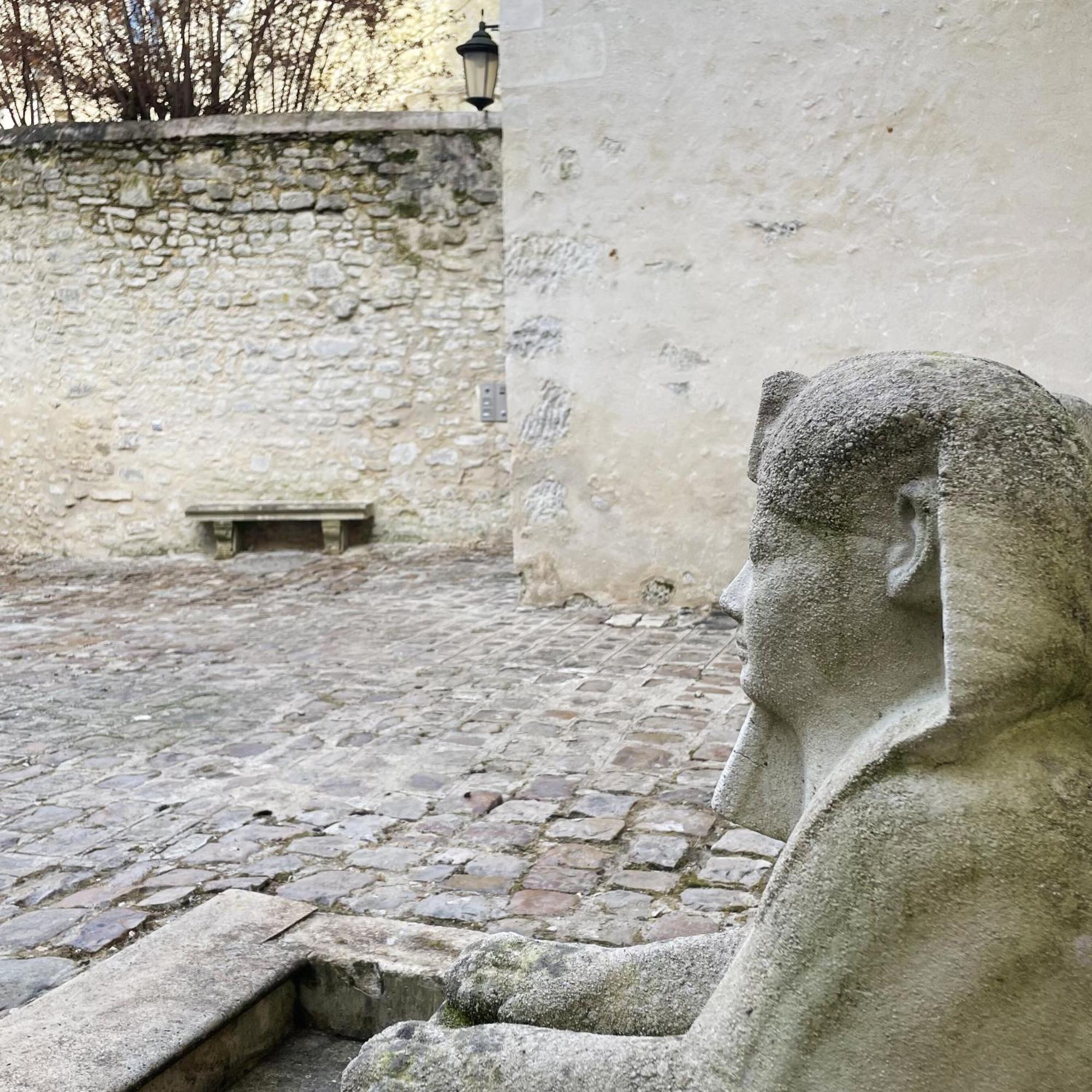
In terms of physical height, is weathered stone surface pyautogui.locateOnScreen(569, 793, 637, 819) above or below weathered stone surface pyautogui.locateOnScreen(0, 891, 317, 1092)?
below

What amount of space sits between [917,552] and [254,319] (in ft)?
31.4

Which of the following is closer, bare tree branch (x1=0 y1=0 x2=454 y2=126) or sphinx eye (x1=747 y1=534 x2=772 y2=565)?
sphinx eye (x1=747 y1=534 x2=772 y2=565)

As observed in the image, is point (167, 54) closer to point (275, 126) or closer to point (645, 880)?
point (275, 126)

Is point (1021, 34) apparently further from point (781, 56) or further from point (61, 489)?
point (61, 489)

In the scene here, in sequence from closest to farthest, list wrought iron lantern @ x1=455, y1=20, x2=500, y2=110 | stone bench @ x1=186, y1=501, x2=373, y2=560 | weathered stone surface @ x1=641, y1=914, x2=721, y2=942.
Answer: weathered stone surface @ x1=641, y1=914, x2=721, y2=942 < stone bench @ x1=186, y1=501, x2=373, y2=560 < wrought iron lantern @ x1=455, y1=20, x2=500, y2=110

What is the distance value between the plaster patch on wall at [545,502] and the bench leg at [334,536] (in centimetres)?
308

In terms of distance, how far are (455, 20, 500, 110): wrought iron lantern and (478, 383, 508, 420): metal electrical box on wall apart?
96.3 inches

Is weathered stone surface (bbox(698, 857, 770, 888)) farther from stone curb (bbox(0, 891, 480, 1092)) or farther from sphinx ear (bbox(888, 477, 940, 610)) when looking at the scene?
sphinx ear (bbox(888, 477, 940, 610))

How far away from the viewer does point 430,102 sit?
13570 mm

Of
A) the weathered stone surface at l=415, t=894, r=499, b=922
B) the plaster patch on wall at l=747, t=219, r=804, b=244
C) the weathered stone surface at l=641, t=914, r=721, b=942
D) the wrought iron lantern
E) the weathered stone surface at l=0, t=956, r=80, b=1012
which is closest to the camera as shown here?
the weathered stone surface at l=0, t=956, r=80, b=1012

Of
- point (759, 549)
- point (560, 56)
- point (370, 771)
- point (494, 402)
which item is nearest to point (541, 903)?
point (370, 771)

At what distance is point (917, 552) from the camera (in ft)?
4.24

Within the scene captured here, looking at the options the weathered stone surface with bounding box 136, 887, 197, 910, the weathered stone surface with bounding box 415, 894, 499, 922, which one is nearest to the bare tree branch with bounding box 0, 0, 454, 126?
the weathered stone surface with bounding box 136, 887, 197, 910

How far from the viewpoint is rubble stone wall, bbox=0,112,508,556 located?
10.1m
